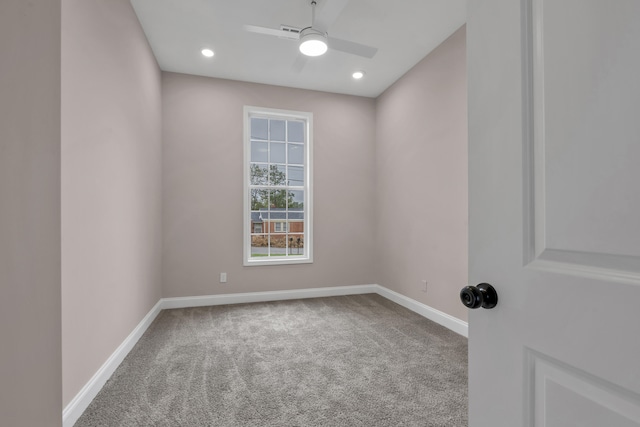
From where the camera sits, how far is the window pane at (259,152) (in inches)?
167

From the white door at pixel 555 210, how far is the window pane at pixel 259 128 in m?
3.69

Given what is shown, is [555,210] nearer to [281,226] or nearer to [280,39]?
[280,39]

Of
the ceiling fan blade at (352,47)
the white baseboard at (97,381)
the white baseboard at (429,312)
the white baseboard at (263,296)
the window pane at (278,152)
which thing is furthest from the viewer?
the window pane at (278,152)

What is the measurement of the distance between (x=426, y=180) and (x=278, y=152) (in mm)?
1989

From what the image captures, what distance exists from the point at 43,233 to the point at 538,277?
976mm

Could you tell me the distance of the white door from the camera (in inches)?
20.0

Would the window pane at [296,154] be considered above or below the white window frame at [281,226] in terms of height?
above

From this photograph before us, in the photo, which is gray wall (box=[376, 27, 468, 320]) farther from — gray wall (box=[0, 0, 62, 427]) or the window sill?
gray wall (box=[0, 0, 62, 427])

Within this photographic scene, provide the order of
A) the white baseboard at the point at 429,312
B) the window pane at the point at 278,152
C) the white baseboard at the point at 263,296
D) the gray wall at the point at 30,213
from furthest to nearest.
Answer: the window pane at the point at 278,152
the white baseboard at the point at 263,296
the white baseboard at the point at 429,312
the gray wall at the point at 30,213

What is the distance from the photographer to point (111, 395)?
1.97 meters

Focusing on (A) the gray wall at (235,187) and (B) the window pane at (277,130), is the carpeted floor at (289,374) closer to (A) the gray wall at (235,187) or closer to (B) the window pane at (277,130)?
(A) the gray wall at (235,187)

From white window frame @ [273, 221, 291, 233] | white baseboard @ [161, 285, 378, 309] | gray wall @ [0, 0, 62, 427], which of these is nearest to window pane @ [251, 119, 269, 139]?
white window frame @ [273, 221, 291, 233]

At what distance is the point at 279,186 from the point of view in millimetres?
4332

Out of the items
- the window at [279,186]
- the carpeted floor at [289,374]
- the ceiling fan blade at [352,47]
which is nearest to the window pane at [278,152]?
the window at [279,186]
